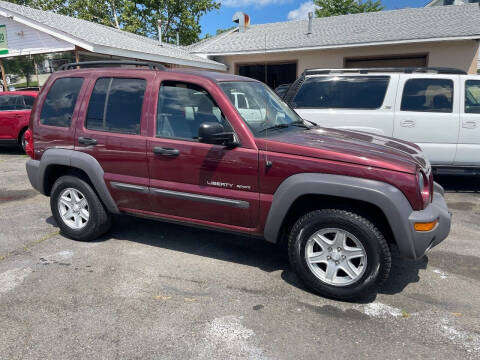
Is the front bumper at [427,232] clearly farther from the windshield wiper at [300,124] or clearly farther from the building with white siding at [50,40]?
the building with white siding at [50,40]

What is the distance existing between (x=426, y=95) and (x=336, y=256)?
13.8 feet

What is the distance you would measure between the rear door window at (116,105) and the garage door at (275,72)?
12.1 meters

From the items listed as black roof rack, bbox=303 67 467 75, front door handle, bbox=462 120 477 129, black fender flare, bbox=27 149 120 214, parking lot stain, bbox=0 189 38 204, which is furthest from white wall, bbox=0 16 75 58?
front door handle, bbox=462 120 477 129

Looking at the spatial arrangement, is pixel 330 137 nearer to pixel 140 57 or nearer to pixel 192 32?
pixel 140 57

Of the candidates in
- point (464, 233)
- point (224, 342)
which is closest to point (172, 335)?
point (224, 342)

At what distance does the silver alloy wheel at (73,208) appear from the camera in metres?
4.34

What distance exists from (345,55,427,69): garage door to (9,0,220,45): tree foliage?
909 inches

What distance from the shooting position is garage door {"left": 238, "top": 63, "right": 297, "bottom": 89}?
52.0 ft

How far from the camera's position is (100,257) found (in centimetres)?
401

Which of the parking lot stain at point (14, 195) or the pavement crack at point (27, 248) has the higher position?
the parking lot stain at point (14, 195)

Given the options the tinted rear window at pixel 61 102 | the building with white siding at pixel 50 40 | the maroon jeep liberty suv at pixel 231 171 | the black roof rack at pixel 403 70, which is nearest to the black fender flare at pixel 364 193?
the maroon jeep liberty suv at pixel 231 171

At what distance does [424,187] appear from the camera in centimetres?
315

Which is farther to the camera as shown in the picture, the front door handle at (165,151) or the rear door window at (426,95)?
the rear door window at (426,95)

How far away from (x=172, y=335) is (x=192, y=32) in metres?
35.9
